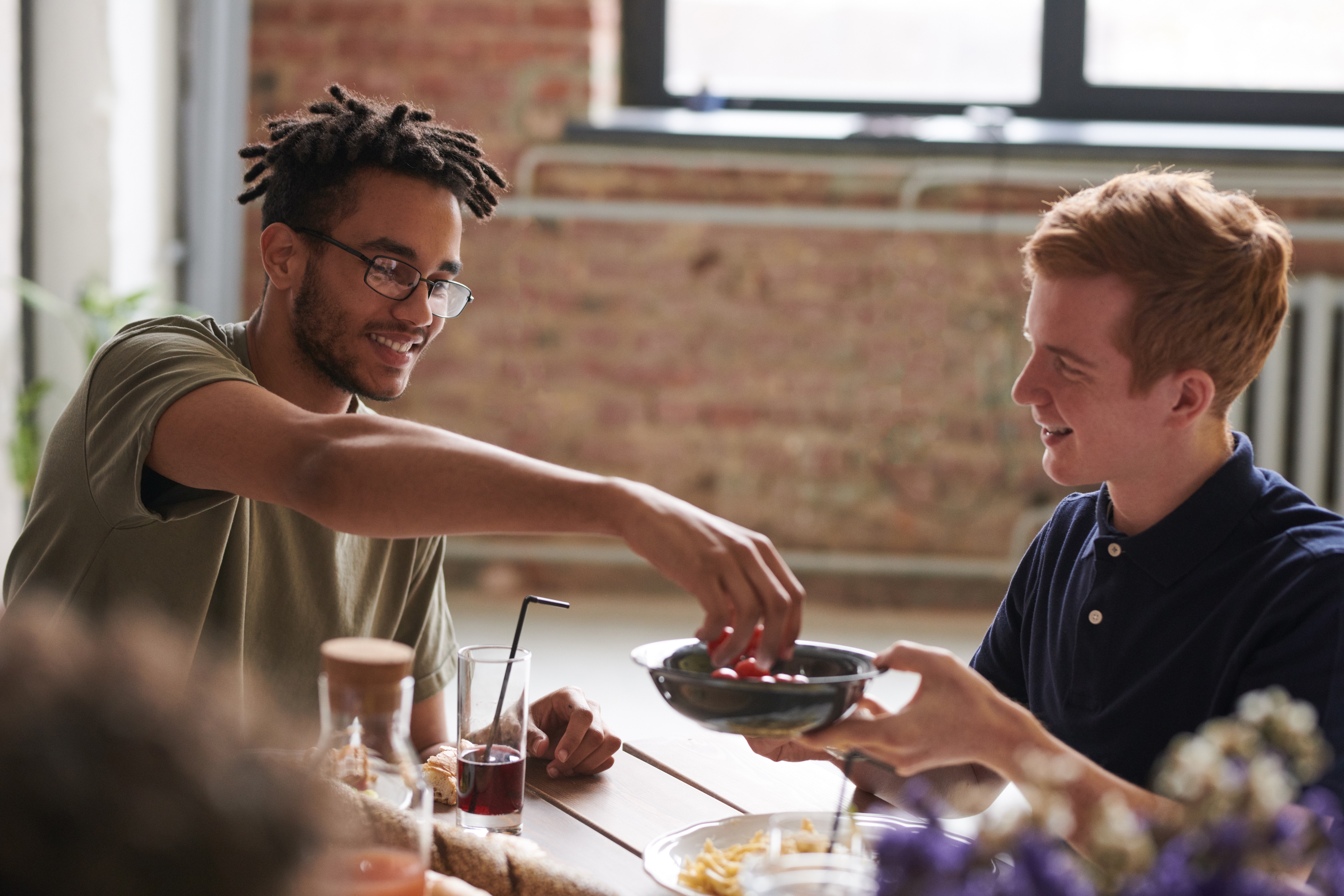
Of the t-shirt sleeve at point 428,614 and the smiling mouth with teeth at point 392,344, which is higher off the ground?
the smiling mouth with teeth at point 392,344

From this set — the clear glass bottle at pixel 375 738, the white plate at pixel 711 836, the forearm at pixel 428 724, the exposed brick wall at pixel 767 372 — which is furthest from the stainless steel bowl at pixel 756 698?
the exposed brick wall at pixel 767 372

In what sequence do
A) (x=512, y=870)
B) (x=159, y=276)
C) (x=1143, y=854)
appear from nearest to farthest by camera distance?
1. (x=1143, y=854)
2. (x=512, y=870)
3. (x=159, y=276)

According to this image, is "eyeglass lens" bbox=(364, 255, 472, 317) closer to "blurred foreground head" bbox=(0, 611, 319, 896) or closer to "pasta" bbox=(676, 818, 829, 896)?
"pasta" bbox=(676, 818, 829, 896)

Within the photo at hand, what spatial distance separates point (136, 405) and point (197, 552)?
213mm

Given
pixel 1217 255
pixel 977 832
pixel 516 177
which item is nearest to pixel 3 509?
pixel 516 177

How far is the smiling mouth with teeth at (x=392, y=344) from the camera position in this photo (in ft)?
5.43

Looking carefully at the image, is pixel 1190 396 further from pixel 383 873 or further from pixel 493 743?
pixel 383 873

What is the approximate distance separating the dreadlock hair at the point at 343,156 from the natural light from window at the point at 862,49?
8.35 ft

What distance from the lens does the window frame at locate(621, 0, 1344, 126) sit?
4.10 m

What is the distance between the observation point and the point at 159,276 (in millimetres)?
3807

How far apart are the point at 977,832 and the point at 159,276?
365 centimetres

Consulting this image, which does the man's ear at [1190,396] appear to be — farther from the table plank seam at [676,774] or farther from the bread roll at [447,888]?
the bread roll at [447,888]

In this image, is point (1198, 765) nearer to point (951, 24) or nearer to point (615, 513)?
point (615, 513)

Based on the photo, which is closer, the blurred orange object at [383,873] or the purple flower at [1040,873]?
the purple flower at [1040,873]
